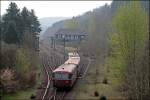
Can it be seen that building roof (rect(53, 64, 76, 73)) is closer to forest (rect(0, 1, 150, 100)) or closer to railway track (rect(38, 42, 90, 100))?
railway track (rect(38, 42, 90, 100))

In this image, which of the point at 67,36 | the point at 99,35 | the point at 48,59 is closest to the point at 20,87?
the point at 48,59

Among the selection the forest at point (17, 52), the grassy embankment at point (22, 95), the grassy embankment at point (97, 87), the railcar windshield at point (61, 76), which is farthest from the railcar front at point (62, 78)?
the forest at point (17, 52)

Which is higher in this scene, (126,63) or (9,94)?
(126,63)

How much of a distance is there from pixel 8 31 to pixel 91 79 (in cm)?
1328

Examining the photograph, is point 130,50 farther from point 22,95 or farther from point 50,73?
point 50,73

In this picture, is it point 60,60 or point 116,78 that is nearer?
point 116,78

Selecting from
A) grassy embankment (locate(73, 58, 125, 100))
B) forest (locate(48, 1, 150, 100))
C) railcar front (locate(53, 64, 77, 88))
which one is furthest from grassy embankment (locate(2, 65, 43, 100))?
forest (locate(48, 1, 150, 100))

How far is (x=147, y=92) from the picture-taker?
116 feet

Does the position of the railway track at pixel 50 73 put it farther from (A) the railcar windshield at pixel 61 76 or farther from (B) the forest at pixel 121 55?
(B) the forest at pixel 121 55

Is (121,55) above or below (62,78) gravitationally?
above

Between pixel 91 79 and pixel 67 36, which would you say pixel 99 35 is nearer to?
pixel 67 36

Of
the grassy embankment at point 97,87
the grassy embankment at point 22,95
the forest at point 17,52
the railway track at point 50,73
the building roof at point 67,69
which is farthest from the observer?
the building roof at point 67,69

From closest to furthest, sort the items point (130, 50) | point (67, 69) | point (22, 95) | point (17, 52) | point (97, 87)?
point (22, 95), point (67, 69), point (130, 50), point (17, 52), point (97, 87)

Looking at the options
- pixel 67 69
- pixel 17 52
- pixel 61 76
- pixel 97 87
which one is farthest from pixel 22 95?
pixel 97 87
